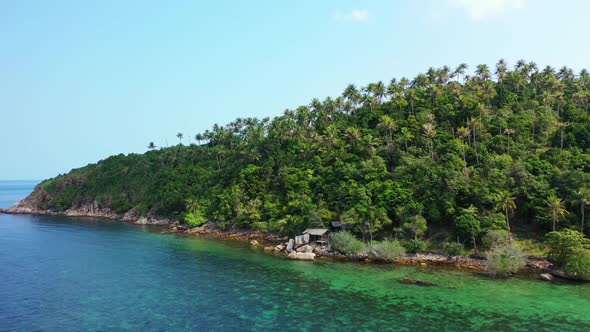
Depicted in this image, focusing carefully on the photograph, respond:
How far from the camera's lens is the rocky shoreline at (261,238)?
59125mm

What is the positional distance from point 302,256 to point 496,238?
30.1 m

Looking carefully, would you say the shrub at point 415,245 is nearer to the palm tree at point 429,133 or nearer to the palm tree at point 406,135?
the palm tree at point 429,133

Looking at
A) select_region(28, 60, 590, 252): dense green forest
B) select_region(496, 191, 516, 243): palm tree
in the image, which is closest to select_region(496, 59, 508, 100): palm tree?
select_region(28, 60, 590, 252): dense green forest

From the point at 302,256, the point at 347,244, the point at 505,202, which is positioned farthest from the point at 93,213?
the point at 505,202

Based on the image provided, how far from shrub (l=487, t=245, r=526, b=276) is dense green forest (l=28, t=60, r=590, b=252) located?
7.45m

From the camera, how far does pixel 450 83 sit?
11281 cm

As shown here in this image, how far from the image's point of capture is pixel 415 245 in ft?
212

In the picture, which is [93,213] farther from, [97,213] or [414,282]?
[414,282]

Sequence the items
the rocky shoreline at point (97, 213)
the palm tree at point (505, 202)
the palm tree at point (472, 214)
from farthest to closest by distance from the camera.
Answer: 1. the rocky shoreline at point (97, 213)
2. the palm tree at point (505, 202)
3. the palm tree at point (472, 214)

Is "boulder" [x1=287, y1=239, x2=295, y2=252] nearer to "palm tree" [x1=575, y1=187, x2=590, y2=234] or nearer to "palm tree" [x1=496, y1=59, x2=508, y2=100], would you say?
"palm tree" [x1=575, y1=187, x2=590, y2=234]

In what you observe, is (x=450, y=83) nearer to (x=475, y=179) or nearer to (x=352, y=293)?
(x=475, y=179)

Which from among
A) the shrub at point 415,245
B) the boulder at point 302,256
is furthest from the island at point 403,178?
the boulder at point 302,256

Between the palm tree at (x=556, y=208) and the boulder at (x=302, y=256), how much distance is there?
37.3 metres

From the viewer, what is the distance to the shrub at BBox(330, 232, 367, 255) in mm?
66500
